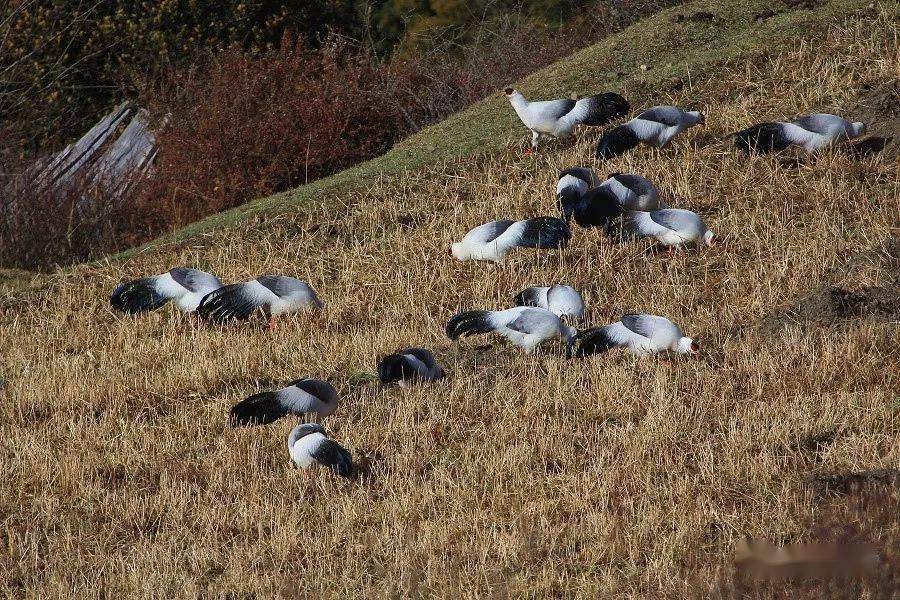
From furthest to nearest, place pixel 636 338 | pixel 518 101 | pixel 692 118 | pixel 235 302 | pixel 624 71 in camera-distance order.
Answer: pixel 624 71, pixel 518 101, pixel 692 118, pixel 235 302, pixel 636 338

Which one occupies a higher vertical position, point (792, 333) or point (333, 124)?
point (792, 333)

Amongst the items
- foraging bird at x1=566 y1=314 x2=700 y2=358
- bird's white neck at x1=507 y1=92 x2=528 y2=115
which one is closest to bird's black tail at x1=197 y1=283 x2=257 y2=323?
foraging bird at x1=566 y1=314 x2=700 y2=358

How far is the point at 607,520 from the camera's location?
5516 millimetres

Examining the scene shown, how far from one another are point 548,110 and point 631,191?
6.47 feet

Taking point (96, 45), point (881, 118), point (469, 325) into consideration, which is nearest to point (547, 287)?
point (469, 325)

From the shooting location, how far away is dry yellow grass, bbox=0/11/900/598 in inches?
215

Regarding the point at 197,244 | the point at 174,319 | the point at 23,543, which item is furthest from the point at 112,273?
the point at 23,543

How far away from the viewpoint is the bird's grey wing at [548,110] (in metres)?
11.6

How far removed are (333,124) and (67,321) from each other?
6.56 meters

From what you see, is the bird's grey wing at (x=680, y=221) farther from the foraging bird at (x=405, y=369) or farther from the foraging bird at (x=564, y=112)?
the foraging bird at (x=405, y=369)

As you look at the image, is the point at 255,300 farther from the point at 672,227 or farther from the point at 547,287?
the point at 672,227

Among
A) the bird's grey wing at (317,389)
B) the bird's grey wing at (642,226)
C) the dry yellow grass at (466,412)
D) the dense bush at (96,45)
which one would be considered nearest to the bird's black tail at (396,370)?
the dry yellow grass at (466,412)

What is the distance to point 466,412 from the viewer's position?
7.23 m

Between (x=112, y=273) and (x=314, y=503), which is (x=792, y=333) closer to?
(x=314, y=503)
